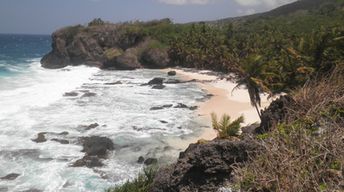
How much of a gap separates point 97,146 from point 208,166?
615 inches

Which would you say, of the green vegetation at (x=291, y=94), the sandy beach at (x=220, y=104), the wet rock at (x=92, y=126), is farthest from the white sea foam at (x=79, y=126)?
the green vegetation at (x=291, y=94)

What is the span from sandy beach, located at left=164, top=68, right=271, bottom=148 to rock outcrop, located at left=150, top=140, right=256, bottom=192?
45.8 ft

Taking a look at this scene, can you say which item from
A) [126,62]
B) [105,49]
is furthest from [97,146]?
[105,49]

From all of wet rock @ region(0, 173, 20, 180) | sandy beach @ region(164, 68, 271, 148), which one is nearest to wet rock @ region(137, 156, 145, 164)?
sandy beach @ region(164, 68, 271, 148)

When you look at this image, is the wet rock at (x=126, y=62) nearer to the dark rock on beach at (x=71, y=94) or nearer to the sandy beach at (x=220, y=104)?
the sandy beach at (x=220, y=104)

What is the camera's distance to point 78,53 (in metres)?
85.6

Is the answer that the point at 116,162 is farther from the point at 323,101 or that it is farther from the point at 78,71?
the point at 78,71

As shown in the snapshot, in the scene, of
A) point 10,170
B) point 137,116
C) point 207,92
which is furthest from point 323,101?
point 207,92

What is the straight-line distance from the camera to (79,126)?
31.3 metres

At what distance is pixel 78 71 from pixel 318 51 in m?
53.8

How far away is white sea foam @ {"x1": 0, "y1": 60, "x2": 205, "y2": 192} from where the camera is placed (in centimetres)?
2164

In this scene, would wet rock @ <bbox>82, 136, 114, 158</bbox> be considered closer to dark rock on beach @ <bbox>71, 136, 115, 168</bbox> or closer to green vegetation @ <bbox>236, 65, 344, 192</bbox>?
dark rock on beach @ <bbox>71, 136, 115, 168</bbox>

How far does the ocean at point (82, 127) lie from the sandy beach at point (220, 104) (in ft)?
3.22

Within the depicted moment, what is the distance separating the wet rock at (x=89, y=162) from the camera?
75.8 ft
